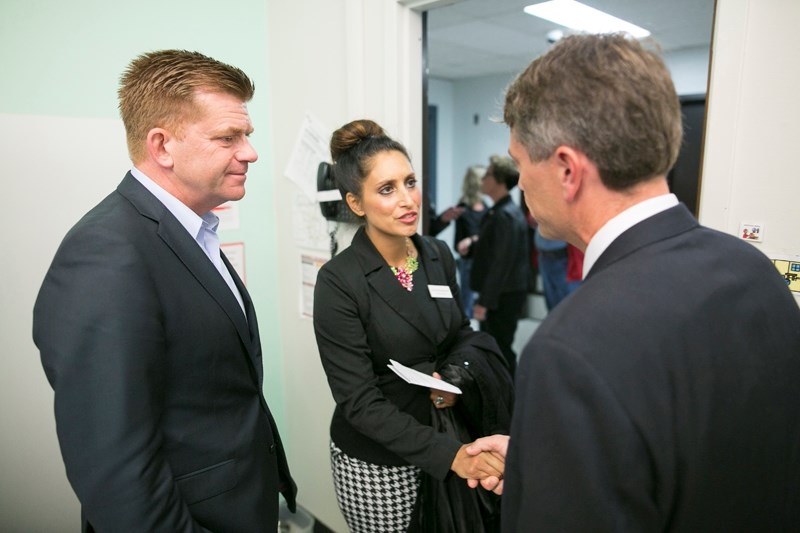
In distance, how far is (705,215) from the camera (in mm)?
1119

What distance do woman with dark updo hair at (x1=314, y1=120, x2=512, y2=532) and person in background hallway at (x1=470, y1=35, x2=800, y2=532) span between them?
0.66 metres

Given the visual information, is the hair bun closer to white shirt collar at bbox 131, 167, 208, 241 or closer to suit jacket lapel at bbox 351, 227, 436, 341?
suit jacket lapel at bbox 351, 227, 436, 341

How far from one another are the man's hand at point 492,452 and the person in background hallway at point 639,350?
436 mm

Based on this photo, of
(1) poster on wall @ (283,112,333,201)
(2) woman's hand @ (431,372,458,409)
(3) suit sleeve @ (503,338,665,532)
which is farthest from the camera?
(1) poster on wall @ (283,112,333,201)

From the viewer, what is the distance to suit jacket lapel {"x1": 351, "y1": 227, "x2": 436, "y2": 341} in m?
1.39

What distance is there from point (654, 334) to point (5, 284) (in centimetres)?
187

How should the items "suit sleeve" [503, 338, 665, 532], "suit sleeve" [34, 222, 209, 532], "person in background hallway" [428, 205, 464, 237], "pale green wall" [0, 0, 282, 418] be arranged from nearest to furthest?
"suit sleeve" [503, 338, 665, 532] → "suit sleeve" [34, 222, 209, 532] → "pale green wall" [0, 0, 282, 418] → "person in background hallway" [428, 205, 464, 237]

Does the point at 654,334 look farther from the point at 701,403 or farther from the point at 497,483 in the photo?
the point at 497,483

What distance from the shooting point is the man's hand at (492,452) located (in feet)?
3.72

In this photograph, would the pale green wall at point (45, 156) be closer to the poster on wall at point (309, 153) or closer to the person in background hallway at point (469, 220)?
the poster on wall at point (309, 153)

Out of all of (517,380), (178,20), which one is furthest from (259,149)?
(517,380)

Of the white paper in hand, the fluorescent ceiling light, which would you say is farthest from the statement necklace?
the fluorescent ceiling light

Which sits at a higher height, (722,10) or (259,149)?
(722,10)

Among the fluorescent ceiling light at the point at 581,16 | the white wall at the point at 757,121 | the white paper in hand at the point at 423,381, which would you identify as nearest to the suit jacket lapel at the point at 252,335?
the white paper in hand at the point at 423,381
